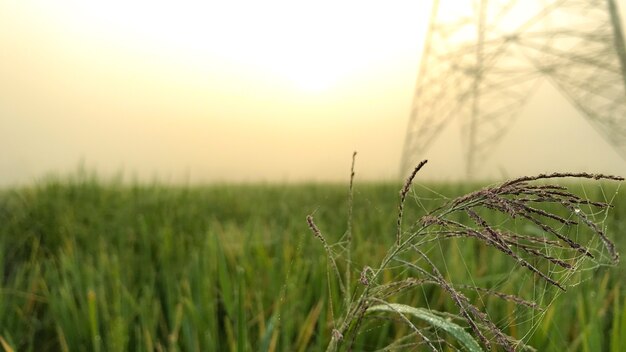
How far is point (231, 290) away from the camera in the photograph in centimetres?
247

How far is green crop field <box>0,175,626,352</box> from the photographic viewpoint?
183 cm

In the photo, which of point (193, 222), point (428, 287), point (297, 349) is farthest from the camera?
point (193, 222)

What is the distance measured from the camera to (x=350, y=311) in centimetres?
102

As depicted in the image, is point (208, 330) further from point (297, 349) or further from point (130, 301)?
point (130, 301)

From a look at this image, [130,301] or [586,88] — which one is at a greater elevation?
[586,88]

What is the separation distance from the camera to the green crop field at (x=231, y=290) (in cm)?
183

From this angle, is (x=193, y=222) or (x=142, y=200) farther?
(x=142, y=200)

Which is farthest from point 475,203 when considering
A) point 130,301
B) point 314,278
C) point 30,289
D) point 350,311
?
point 30,289

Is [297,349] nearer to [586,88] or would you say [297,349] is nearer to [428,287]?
[428,287]

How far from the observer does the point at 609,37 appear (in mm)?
7250

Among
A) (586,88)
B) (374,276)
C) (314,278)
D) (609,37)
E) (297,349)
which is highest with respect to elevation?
(609,37)

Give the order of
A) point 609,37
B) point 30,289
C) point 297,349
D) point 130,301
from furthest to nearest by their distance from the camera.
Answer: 1. point 609,37
2. point 30,289
3. point 130,301
4. point 297,349

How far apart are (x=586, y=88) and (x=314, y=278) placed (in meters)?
6.07

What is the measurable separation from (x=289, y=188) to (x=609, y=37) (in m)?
4.04
